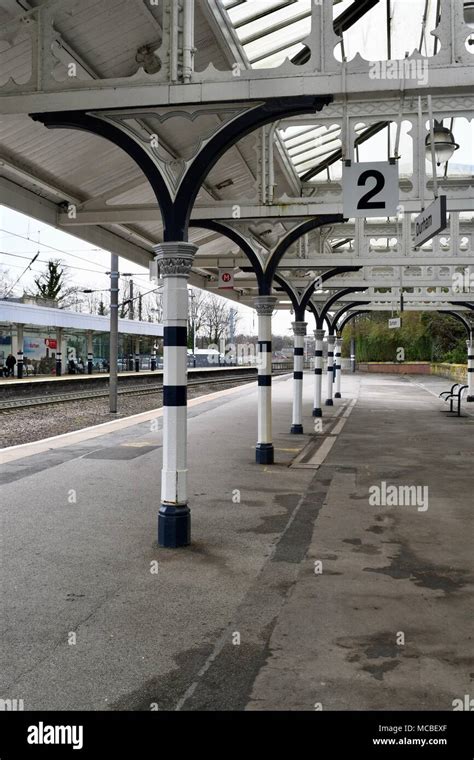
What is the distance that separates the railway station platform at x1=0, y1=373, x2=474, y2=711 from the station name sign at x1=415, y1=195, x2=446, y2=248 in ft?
10.4

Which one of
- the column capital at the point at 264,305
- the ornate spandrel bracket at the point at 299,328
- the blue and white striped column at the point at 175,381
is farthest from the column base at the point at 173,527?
the ornate spandrel bracket at the point at 299,328

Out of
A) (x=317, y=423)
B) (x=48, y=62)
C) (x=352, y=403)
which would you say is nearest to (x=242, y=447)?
(x=317, y=423)

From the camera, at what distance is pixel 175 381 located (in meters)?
6.72

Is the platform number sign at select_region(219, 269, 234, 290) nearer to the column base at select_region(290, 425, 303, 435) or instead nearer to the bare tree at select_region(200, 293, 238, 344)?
the column base at select_region(290, 425, 303, 435)

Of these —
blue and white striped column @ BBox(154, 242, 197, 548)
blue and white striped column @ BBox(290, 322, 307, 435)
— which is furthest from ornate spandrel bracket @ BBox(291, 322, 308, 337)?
blue and white striped column @ BBox(154, 242, 197, 548)

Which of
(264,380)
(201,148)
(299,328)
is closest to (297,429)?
(299,328)

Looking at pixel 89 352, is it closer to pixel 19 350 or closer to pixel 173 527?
pixel 19 350

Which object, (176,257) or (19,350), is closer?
(176,257)

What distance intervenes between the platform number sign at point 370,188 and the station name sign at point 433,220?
27.9 inches

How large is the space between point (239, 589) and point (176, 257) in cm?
310

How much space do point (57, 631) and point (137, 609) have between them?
2.04 feet

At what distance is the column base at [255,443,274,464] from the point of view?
38.2ft

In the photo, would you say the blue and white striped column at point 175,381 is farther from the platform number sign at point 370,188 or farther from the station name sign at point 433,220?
the station name sign at point 433,220

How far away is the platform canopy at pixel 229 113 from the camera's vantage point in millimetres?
5914
